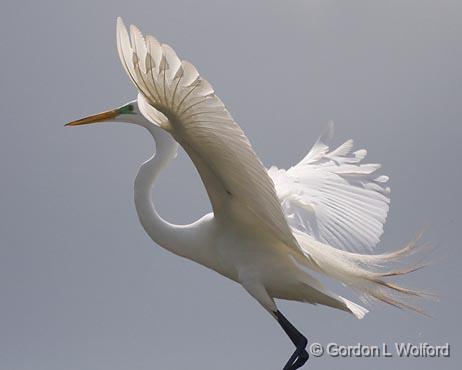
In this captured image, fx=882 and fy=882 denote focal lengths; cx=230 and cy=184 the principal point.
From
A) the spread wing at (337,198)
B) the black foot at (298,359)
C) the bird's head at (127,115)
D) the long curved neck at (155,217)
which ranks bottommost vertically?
the black foot at (298,359)

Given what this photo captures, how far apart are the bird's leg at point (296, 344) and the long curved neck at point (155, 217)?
2.86 ft

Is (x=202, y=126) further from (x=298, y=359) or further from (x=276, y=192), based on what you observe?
(x=298, y=359)

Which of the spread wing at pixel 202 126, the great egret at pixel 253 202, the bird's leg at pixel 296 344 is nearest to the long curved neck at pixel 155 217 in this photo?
the great egret at pixel 253 202

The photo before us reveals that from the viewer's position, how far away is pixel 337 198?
22.9 ft

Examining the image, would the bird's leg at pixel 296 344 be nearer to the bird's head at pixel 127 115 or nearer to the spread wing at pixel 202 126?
the spread wing at pixel 202 126

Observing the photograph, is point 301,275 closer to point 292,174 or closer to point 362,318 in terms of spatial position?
point 362,318

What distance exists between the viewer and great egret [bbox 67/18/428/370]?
4.33 m

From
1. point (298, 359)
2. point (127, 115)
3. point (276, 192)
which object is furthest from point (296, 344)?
point (127, 115)

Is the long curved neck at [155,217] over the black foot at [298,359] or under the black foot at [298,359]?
over

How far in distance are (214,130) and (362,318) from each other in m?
1.98

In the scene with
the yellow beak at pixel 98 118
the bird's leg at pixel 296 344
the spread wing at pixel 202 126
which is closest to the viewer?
the spread wing at pixel 202 126

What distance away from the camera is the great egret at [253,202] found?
14.2ft

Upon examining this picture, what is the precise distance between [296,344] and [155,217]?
1.37 metres

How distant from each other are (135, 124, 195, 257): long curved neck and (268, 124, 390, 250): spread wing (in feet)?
3.14
